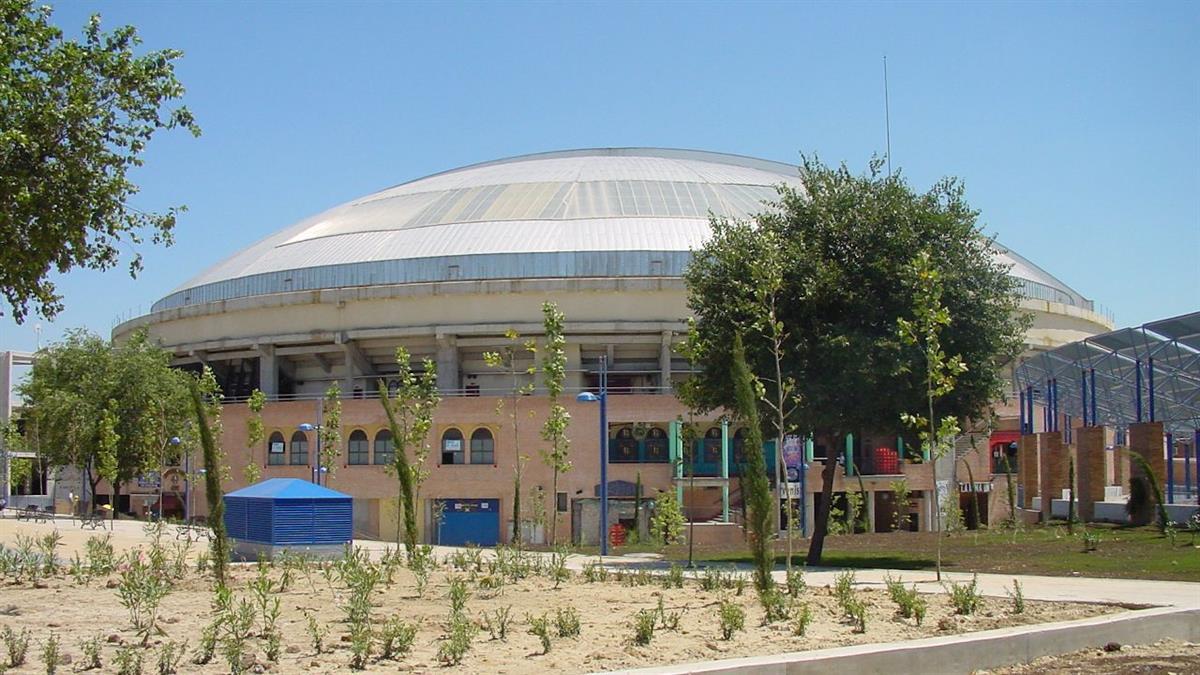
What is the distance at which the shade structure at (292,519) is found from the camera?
84.5ft

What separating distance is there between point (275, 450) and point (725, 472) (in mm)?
18995

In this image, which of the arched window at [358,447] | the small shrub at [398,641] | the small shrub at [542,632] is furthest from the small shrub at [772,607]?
the arched window at [358,447]

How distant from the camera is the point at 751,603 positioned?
15961 mm

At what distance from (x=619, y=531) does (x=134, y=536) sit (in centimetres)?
1574

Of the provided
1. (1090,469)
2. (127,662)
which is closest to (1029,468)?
(1090,469)

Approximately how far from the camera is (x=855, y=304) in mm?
27141

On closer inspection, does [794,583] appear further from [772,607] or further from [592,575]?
[592,575]

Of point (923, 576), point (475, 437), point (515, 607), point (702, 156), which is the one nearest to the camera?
point (515, 607)

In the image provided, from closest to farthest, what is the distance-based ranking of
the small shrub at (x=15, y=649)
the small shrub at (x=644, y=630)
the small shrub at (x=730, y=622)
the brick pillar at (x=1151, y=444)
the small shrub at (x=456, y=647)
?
the small shrub at (x=15, y=649)
the small shrub at (x=456, y=647)
the small shrub at (x=644, y=630)
the small shrub at (x=730, y=622)
the brick pillar at (x=1151, y=444)

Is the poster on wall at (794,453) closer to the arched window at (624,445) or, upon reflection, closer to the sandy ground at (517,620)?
the arched window at (624,445)

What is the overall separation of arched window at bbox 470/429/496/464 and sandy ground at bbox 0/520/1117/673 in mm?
29505

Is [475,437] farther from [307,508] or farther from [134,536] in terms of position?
[307,508]

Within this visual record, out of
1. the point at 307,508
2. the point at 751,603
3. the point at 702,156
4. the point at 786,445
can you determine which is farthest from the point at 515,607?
the point at 702,156

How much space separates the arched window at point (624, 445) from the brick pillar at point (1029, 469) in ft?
51.1
